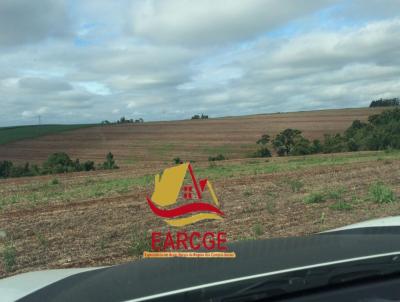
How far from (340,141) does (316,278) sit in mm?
45343

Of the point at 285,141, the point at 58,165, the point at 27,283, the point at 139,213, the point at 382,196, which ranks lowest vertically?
the point at 58,165

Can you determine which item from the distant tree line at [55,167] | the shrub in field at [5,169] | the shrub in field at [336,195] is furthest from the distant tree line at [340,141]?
the shrub in field at [336,195]

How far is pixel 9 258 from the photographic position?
743 cm

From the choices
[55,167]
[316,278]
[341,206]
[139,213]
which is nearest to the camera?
[316,278]

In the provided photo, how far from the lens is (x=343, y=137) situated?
47.5m

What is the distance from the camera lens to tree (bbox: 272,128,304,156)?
46.5 metres

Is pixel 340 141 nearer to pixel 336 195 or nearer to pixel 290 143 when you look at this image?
pixel 290 143

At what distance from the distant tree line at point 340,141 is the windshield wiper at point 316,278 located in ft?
133

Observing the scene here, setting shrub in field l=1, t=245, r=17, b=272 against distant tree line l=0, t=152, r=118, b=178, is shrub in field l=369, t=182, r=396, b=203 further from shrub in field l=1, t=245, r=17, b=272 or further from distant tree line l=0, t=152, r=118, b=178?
distant tree line l=0, t=152, r=118, b=178

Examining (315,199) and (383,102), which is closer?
(315,199)

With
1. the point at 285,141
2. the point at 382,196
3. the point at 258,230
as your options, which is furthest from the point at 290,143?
the point at 258,230

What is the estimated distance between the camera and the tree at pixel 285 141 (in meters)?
46.5

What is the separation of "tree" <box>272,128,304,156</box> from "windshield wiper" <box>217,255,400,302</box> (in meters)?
44.2

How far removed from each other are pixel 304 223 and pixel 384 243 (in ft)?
22.5
